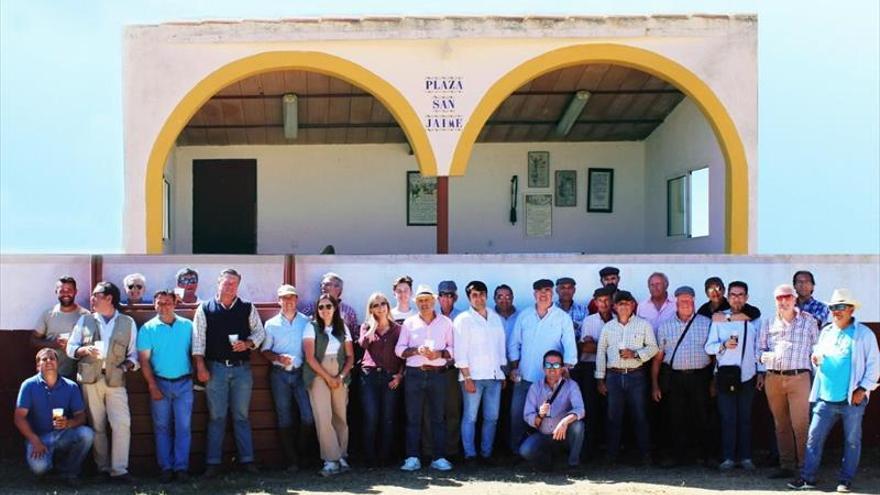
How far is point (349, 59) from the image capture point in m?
10.8

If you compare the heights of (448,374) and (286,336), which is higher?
(286,336)

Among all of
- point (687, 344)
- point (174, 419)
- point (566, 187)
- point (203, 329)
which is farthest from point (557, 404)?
point (566, 187)

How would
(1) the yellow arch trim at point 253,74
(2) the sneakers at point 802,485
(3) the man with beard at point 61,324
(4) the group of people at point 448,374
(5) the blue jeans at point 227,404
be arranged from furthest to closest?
(1) the yellow arch trim at point 253,74
(3) the man with beard at point 61,324
(5) the blue jeans at point 227,404
(4) the group of people at point 448,374
(2) the sneakers at point 802,485

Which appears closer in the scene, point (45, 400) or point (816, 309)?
point (45, 400)

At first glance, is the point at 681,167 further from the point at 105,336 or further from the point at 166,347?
the point at 105,336

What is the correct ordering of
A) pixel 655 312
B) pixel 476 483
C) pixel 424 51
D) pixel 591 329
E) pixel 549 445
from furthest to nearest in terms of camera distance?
1. pixel 424 51
2. pixel 655 312
3. pixel 591 329
4. pixel 549 445
5. pixel 476 483

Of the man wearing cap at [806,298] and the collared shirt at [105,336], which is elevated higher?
the man wearing cap at [806,298]

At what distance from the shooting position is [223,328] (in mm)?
8047

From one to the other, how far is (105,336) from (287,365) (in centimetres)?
143

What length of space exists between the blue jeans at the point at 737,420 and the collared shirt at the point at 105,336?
4703mm

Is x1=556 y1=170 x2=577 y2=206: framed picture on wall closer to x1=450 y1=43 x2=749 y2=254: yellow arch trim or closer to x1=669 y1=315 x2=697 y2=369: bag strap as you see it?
x1=450 y1=43 x2=749 y2=254: yellow arch trim

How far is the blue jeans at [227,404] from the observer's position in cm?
809

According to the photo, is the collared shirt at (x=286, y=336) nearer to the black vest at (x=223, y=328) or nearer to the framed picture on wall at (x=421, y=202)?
the black vest at (x=223, y=328)

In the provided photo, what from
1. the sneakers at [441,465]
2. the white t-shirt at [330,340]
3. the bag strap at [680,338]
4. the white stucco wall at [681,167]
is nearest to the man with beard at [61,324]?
the white t-shirt at [330,340]
